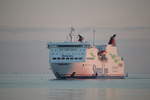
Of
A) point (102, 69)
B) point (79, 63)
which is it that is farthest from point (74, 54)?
point (102, 69)

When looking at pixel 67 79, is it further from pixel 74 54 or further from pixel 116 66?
pixel 116 66

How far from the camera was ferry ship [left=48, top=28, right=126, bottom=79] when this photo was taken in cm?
3819

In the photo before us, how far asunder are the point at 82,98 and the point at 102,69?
20634 mm

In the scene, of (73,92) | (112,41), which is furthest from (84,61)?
(73,92)

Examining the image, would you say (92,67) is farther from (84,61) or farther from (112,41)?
(112,41)

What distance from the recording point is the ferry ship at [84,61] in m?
38.2

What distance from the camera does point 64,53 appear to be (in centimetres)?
3825

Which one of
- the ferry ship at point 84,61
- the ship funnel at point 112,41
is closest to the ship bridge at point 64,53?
the ferry ship at point 84,61

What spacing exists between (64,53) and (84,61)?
164cm

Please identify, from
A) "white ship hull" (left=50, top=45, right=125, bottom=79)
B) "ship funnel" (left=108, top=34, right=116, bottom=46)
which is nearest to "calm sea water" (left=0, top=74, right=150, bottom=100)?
"white ship hull" (left=50, top=45, right=125, bottom=79)

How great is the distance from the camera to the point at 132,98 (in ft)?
67.8

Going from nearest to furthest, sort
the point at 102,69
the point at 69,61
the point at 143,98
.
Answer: the point at 143,98
the point at 69,61
the point at 102,69

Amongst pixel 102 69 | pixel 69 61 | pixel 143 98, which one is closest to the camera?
pixel 143 98

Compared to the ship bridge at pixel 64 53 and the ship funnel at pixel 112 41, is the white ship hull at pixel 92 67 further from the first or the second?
the ship funnel at pixel 112 41
